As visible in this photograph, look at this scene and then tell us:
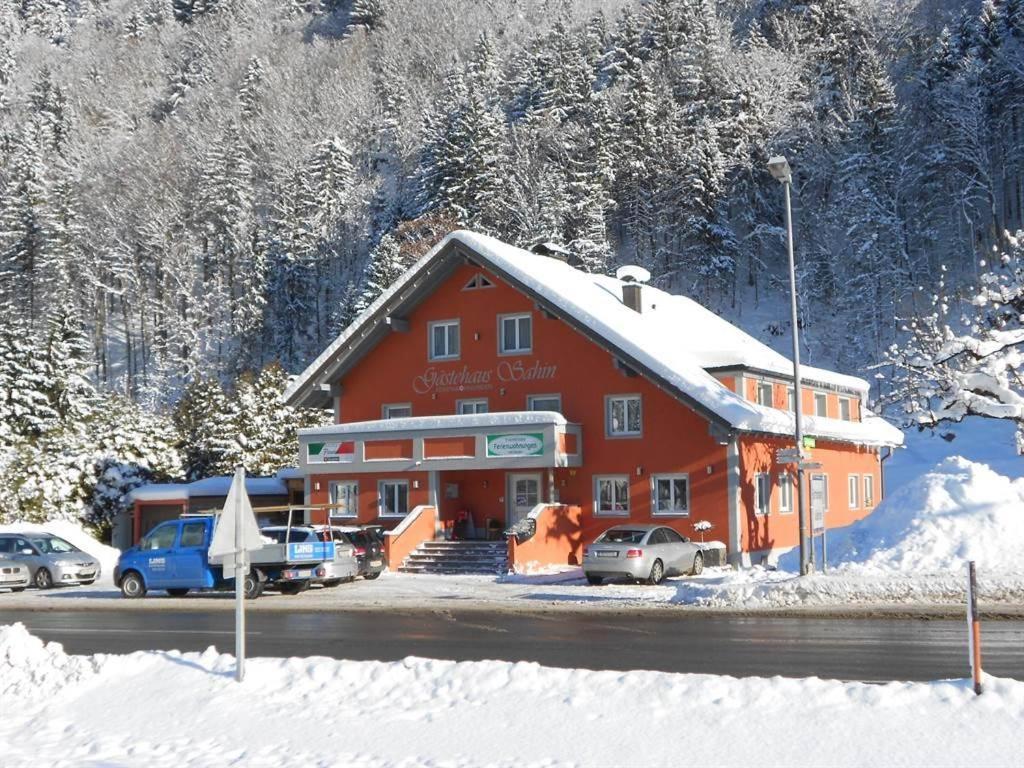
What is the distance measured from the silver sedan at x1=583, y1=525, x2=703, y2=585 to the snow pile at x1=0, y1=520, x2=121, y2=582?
18462 mm

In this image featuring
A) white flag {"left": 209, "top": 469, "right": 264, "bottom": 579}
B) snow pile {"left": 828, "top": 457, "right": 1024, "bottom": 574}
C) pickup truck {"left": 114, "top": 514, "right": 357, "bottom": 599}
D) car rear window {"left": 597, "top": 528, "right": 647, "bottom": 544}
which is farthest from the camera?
car rear window {"left": 597, "top": 528, "right": 647, "bottom": 544}

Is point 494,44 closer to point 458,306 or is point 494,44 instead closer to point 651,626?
point 458,306

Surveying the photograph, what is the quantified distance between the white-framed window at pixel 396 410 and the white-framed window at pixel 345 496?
303 cm

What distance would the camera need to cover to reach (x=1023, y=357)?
27.9 metres

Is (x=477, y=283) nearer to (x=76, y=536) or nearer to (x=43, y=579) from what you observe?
(x=43, y=579)

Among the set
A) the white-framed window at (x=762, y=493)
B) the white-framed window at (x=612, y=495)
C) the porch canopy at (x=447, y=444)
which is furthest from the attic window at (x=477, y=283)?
the white-framed window at (x=762, y=493)

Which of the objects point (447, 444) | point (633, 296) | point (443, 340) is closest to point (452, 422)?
point (447, 444)

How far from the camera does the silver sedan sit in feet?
90.4

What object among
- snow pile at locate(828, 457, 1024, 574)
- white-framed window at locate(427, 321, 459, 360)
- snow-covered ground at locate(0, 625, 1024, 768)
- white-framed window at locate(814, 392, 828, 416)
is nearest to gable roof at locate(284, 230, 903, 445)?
white-framed window at locate(814, 392, 828, 416)

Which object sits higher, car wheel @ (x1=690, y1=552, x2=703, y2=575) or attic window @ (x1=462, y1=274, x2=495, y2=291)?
attic window @ (x1=462, y1=274, x2=495, y2=291)

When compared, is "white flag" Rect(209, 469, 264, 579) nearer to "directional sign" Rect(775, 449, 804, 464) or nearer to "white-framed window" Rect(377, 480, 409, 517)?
"directional sign" Rect(775, 449, 804, 464)

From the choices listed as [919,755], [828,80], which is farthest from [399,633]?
[828,80]

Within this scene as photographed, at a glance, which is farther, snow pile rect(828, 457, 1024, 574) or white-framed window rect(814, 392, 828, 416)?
white-framed window rect(814, 392, 828, 416)

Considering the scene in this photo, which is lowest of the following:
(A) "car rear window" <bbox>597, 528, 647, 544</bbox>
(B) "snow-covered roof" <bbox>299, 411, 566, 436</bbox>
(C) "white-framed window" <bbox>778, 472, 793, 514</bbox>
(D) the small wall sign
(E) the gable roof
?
(A) "car rear window" <bbox>597, 528, 647, 544</bbox>
